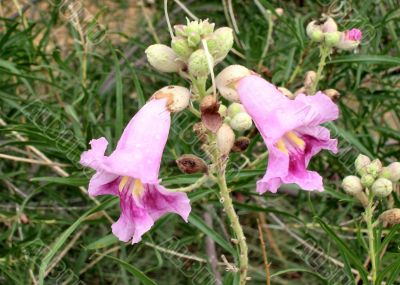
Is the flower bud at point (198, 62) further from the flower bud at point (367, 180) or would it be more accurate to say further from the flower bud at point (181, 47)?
the flower bud at point (367, 180)

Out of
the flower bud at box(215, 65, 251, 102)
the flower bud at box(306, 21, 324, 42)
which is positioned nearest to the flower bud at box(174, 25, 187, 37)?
the flower bud at box(215, 65, 251, 102)

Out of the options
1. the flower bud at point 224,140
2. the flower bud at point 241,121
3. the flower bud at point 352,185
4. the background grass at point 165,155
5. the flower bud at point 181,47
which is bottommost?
the background grass at point 165,155

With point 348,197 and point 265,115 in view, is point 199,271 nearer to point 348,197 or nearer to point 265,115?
point 348,197

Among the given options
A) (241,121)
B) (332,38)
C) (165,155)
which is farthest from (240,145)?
(165,155)

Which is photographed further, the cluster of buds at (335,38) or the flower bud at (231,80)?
the cluster of buds at (335,38)

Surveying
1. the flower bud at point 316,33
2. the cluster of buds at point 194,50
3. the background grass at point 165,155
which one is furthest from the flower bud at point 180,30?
the flower bud at point 316,33

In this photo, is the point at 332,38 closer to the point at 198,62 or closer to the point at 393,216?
the point at 393,216

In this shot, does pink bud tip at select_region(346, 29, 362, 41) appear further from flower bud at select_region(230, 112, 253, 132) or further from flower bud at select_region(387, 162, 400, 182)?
flower bud at select_region(230, 112, 253, 132)
